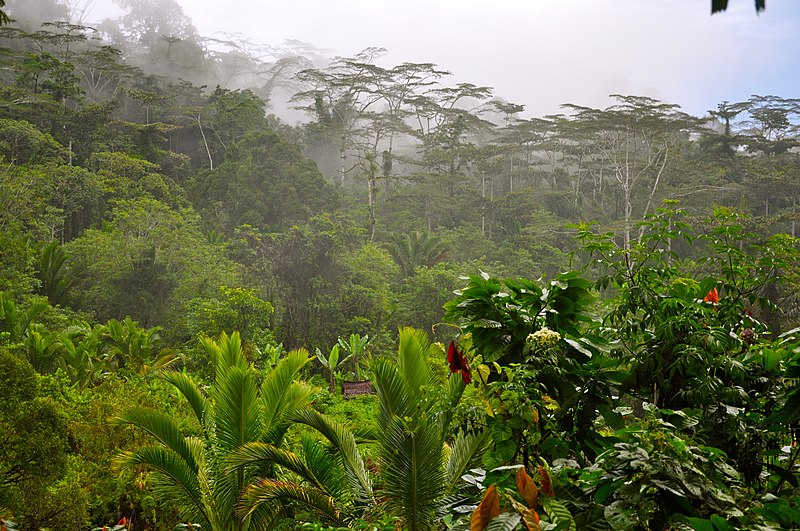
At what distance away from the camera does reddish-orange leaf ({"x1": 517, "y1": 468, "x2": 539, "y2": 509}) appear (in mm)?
1422

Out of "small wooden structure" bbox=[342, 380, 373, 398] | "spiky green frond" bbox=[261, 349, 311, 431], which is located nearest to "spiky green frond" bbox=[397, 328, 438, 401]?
"spiky green frond" bbox=[261, 349, 311, 431]

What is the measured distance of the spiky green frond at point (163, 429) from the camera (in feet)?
13.8

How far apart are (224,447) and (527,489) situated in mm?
3386

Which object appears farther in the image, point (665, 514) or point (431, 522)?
point (431, 522)

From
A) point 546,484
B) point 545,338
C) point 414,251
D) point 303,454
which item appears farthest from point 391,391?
point 414,251

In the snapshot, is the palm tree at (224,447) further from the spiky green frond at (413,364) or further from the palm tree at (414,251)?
the palm tree at (414,251)

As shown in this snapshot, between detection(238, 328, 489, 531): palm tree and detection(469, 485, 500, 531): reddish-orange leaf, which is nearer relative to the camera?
detection(469, 485, 500, 531): reddish-orange leaf

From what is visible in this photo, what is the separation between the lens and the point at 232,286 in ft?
44.7

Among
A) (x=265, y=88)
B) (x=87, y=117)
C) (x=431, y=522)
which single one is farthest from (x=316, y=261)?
(x=265, y=88)

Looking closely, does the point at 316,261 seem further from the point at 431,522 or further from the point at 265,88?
the point at 265,88

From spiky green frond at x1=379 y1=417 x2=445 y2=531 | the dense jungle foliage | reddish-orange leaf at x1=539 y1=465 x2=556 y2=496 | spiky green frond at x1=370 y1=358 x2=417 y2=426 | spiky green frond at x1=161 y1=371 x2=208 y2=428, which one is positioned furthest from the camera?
spiky green frond at x1=161 y1=371 x2=208 y2=428

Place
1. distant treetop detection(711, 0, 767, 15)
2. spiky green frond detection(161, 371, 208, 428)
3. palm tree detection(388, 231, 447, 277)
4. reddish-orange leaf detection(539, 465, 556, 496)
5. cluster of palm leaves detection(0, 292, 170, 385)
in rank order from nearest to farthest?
distant treetop detection(711, 0, 767, 15)
reddish-orange leaf detection(539, 465, 556, 496)
spiky green frond detection(161, 371, 208, 428)
cluster of palm leaves detection(0, 292, 170, 385)
palm tree detection(388, 231, 447, 277)

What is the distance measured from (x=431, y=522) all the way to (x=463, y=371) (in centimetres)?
136

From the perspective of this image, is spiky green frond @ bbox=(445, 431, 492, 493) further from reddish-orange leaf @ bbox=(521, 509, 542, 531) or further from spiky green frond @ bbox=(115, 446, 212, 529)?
reddish-orange leaf @ bbox=(521, 509, 542, 531)
